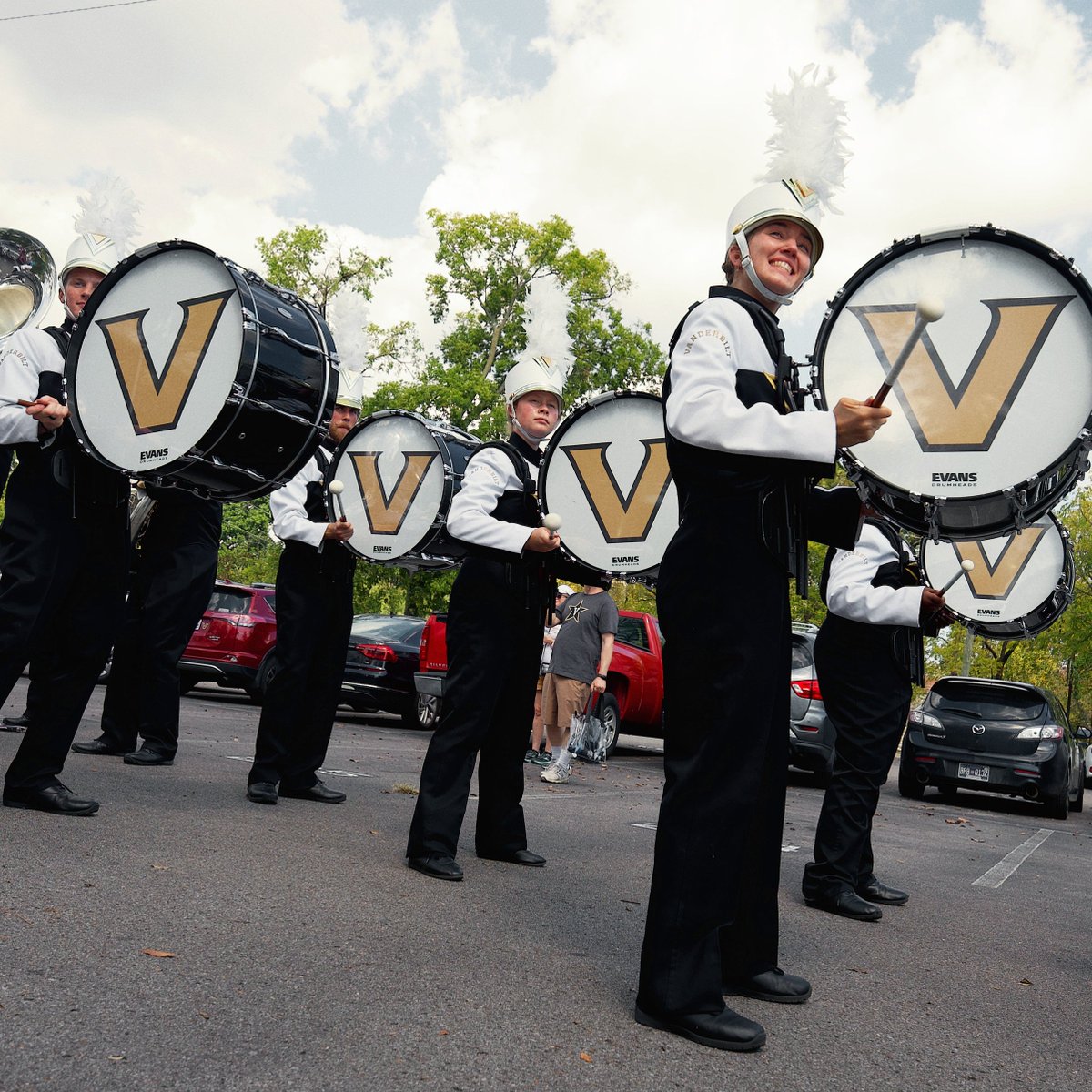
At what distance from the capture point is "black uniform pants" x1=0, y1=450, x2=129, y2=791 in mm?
Answer: 4609

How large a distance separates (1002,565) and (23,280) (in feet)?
23.8

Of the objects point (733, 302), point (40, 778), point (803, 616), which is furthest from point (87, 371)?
point (803, 616)

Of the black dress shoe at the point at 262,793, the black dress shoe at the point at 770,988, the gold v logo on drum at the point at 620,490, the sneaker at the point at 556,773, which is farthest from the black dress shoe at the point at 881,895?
the sneaker at the point at 556,773

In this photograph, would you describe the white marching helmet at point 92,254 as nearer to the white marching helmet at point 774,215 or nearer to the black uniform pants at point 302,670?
the black uniform pants at point 302,670

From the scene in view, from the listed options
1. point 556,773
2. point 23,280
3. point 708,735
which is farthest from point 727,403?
point 556,773

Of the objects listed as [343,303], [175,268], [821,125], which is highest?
[343,303]

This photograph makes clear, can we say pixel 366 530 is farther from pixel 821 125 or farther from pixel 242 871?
pixel 821 125

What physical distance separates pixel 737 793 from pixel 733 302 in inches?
54.2

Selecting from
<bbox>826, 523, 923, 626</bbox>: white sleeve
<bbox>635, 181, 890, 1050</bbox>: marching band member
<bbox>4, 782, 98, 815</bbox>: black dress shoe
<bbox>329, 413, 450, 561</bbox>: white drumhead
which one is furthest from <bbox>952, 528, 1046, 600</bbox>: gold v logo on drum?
<bbox>4, 782, 98, 815</bbox>: black dress shoe

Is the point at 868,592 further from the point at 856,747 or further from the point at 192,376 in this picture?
the point at 192,376

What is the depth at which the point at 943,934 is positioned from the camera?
480cm

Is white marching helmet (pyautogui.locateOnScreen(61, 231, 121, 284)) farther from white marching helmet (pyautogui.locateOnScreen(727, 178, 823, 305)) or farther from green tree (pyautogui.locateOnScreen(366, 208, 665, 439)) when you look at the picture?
green tree (pyautogui.locateOnScreen(366, 208, 665, 439))

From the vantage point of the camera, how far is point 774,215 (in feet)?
11.4

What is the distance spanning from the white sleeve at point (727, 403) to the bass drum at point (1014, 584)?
5.58 meters
